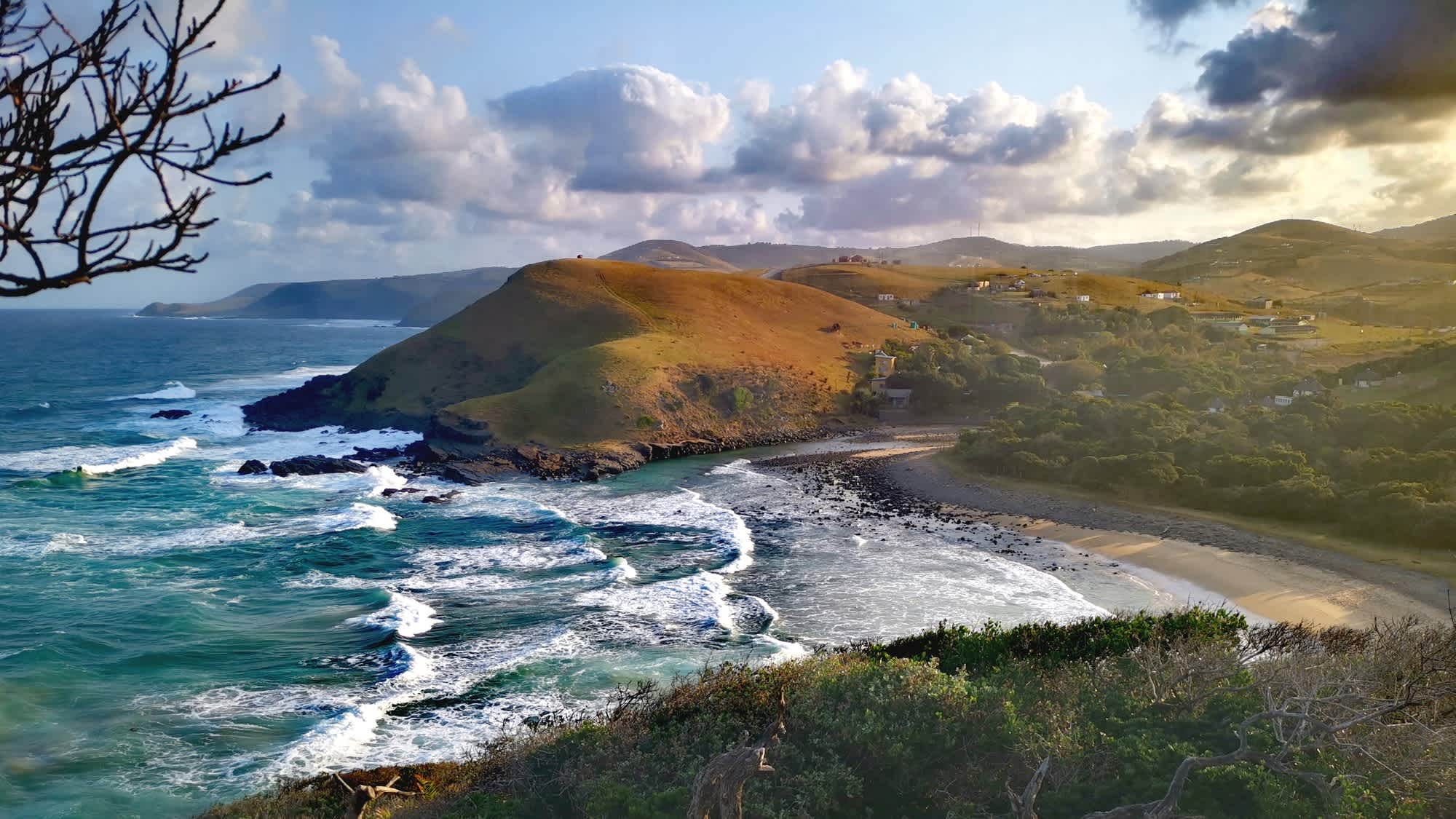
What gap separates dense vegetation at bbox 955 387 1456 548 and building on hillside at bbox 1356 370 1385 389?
11.9 metres

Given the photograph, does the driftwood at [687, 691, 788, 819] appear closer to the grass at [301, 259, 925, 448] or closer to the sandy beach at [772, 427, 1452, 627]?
the sandy beach at [772, 427, 1452, 627]

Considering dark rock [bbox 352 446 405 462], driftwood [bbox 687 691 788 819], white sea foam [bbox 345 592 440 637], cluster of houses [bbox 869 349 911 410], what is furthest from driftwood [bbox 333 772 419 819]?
cluster of houses [bbox 869 349 911 410]

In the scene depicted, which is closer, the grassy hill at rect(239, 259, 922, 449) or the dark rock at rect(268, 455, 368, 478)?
the dark rock at rect(268, 455, 368, 478)

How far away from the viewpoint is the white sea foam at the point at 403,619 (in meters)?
23.3

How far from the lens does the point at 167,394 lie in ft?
262

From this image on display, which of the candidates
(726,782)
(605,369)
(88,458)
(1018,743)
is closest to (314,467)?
(88,458)

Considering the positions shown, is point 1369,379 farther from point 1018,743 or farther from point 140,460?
point 140,460

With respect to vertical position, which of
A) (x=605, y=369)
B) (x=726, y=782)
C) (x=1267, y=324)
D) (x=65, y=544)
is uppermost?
(x=1267, y=324)

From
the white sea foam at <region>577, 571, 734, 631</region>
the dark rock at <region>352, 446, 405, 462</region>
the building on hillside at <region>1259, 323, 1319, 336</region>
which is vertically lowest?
the white sea foam at <region>577, 571, 734, 631</region>

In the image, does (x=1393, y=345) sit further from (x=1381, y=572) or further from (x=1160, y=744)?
(x=1160, y=744)

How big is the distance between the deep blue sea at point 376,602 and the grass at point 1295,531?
8.49m

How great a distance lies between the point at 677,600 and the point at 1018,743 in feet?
54.0

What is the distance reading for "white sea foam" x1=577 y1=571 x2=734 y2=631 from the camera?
24516 millimetres

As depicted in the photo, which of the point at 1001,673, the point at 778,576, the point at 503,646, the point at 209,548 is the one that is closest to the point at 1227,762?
the point at 1001,673
